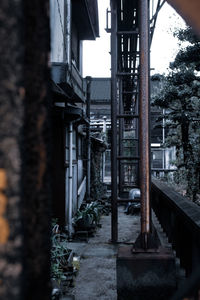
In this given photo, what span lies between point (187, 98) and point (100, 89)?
25.5 metres

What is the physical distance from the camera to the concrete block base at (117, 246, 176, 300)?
3617mm

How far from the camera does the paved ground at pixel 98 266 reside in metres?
4.57

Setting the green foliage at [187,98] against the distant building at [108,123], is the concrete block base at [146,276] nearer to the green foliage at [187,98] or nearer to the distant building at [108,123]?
the green foliage at [187,98]

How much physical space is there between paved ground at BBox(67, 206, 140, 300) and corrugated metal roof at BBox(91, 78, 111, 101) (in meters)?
28.0

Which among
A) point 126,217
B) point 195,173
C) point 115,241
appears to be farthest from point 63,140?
point 195,173

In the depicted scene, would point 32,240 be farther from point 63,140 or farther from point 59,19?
point 59,19

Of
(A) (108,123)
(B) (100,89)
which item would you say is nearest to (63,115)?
(A) (108,123)

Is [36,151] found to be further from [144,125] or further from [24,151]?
[144,125]

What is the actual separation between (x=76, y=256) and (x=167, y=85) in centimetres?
809

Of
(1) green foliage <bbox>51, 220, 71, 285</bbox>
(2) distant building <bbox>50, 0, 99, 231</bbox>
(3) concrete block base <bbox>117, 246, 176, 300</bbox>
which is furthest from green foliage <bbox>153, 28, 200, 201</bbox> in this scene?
(3) concrete block base <bbox>117, 246, 176, 300</bbox>

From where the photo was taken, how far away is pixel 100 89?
37.1 meters

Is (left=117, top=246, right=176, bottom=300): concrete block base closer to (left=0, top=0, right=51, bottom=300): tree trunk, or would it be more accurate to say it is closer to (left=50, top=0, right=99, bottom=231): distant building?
(left=0, top=0, right=51, bottom=300): tree trunk

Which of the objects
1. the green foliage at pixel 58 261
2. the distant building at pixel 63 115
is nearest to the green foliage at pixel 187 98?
the distant building at pixel 63 115

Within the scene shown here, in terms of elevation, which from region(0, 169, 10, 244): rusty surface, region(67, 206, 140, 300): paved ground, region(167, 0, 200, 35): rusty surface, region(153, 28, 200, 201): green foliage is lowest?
region(67, 206, 140, 300): paved ground
